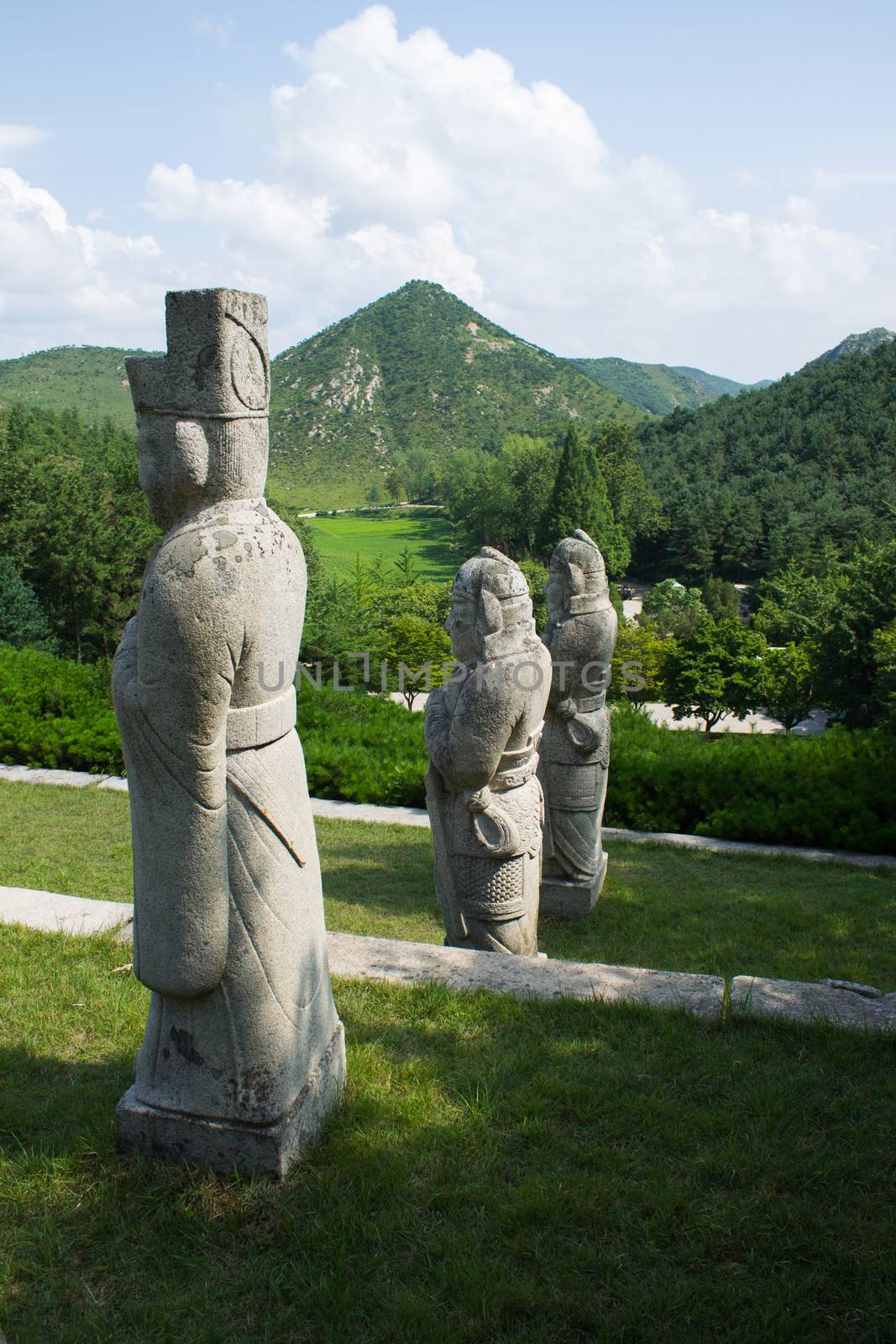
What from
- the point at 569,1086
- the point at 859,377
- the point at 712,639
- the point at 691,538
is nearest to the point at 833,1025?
the point at 569,1086

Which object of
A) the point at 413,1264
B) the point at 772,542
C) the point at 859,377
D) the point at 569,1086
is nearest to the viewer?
the point at 413,1264

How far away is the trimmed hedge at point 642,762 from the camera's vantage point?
910cm

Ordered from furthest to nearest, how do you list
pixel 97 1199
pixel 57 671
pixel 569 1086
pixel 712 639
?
pixel 712 639, pixel 57 671, pixel 569 1086, pixel 97 1199

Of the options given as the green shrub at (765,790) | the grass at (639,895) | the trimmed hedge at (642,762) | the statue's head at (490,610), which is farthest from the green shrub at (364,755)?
the statue's head at (490,610)

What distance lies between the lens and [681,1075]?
3.85 m

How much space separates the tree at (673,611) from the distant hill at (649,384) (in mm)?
120548

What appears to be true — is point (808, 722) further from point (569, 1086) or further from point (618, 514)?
point (569, 1086)

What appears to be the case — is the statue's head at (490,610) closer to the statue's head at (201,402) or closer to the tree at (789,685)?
the statue's head at (201,402)

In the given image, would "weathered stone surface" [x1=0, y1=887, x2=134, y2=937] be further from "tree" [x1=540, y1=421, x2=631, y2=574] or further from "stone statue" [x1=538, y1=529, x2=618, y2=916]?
"tree" [x1=540, y1=421, x2=631, y2=574]

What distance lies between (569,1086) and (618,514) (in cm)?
4763

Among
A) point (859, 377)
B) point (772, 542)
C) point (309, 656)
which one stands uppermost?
point (859, 377)

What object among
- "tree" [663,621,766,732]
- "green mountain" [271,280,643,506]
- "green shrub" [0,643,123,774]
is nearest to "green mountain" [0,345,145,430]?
"green mountain" [271,280,643,506]

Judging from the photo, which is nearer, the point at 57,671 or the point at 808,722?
the point at 57,671

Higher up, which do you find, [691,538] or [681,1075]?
[691,538]
